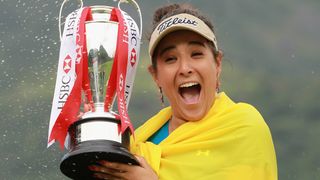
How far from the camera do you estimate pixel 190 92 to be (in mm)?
3424

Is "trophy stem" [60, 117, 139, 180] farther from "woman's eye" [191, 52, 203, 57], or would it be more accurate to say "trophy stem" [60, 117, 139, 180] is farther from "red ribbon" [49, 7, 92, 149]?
"woman's eye" [191, 52, 203, 57]

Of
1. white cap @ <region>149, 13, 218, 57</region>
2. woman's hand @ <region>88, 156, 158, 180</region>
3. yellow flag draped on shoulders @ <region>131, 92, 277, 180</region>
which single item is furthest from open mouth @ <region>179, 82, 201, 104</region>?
woman's hand @ <region>88, 156, 158, 180</region>

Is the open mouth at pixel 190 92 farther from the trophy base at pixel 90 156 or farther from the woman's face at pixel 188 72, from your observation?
the trophy base at pixel 90 156

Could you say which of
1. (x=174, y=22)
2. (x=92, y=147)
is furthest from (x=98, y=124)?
(x=174, y=22)

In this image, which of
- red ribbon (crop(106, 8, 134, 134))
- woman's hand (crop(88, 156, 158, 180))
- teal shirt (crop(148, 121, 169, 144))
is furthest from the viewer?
teal shirt (crop(148, 121, 169, 144))

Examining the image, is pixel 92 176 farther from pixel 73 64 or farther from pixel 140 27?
pixel 140 27

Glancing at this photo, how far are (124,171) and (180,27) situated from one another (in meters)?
0.77

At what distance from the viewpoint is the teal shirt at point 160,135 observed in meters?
3.63

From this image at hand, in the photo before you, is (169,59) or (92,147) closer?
(92,147)

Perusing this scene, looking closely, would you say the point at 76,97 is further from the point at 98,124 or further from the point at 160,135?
the point at 160,135

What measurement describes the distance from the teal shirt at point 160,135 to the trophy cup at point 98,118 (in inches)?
11.0

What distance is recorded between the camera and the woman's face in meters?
3.36

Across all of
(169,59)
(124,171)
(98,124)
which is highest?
A: (169,59)

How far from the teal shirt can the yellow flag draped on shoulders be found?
0.18 metres
